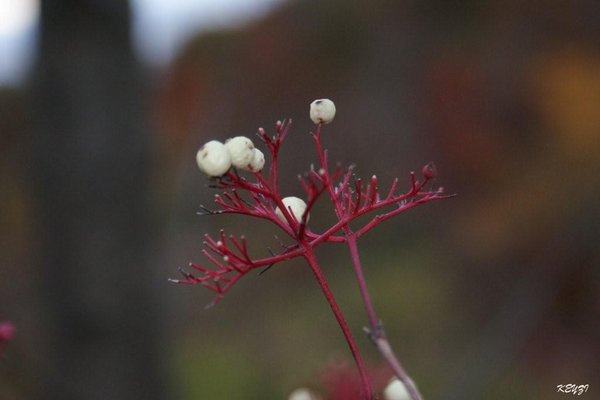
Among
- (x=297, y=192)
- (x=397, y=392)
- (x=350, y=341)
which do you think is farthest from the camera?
(x=297, y=192)

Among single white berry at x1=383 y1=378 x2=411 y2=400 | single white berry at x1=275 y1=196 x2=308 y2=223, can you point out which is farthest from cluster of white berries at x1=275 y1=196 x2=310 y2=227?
single white berry at x1=383 y1=378 x2=411 y2=400

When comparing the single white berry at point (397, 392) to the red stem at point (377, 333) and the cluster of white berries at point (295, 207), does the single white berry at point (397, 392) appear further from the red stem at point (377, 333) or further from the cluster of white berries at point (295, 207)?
the cluster of white berries at point (295, 207)

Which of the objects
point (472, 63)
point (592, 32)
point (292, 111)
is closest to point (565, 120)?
point (592, 32)

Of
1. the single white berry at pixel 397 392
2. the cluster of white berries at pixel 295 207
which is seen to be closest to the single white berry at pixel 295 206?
the cluster of white berries at pixel 295 207

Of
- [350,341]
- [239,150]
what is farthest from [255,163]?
[350,341]

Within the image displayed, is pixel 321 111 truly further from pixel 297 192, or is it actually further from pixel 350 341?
pixel 297 192

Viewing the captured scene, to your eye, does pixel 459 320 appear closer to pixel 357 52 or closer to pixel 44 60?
pixel 357 52
